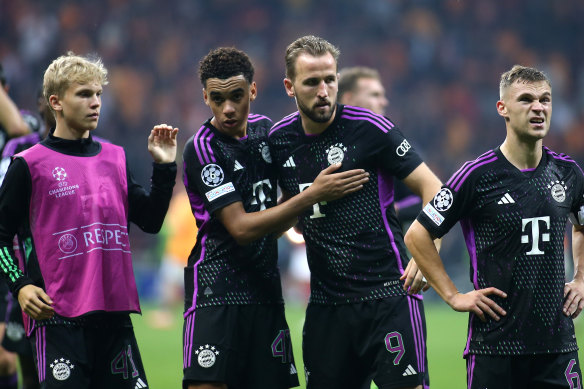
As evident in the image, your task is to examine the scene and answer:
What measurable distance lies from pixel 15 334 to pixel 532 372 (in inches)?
152

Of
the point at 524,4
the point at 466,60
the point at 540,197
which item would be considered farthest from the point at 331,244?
the point at 524,4

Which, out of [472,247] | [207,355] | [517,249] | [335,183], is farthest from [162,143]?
[517,249]

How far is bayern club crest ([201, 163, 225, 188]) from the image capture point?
470 cm

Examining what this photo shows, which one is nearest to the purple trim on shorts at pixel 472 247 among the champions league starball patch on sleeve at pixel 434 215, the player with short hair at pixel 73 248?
the champions league starball patch on sleeve at pixel 434 215

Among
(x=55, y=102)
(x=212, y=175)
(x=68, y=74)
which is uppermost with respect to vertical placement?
(x=68, y=74)

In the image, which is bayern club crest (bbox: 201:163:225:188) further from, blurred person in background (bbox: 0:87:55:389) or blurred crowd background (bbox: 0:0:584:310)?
blurred crowd background (bbox: 0:0:584:310)

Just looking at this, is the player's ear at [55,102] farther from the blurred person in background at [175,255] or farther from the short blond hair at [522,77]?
the blurred person in background at [175,255]

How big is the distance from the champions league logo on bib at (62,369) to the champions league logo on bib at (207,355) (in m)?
0.66

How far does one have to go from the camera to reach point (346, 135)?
4.73 m

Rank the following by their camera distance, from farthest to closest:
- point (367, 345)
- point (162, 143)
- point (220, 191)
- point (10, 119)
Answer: point (10, 119) < point (162, 143) < point (220, 191) < point (367, 345)

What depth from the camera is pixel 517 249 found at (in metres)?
4.26

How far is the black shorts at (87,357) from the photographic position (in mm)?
4473

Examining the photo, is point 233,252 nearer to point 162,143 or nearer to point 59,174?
point 162,143

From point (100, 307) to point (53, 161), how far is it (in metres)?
0.83
